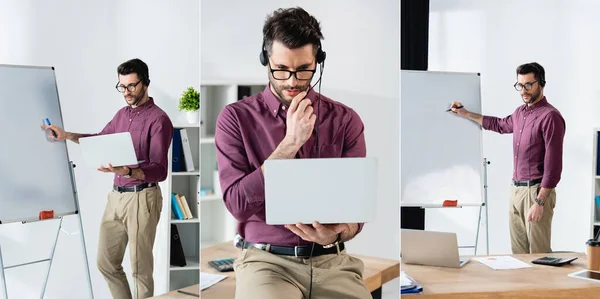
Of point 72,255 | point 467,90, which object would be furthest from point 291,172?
point 72,255

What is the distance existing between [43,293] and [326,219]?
2.86 metres

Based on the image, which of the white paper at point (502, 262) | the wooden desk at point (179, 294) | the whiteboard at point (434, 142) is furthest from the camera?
the wooden desk at point (179, 294)

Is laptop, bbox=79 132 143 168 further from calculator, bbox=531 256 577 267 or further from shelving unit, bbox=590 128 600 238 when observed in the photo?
shelving unit, bbox=590 128 600 238

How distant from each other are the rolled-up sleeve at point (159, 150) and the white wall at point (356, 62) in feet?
6.51

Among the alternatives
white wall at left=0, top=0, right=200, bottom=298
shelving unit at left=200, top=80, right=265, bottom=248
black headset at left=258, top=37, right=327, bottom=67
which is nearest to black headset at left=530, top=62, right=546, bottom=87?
black headset at left=258, top=37, right=327, bottom=67

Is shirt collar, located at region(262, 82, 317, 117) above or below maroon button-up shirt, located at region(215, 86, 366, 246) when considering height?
above

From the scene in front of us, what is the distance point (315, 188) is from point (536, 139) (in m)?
1.28

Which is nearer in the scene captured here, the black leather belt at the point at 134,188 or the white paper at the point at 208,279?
the white paper at the point at 208,279

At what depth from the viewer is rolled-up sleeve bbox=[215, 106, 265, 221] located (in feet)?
4.15

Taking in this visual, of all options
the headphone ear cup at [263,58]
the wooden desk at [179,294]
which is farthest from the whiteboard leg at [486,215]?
the wooden desk at [179,294]

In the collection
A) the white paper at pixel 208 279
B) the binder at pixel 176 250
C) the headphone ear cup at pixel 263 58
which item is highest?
the headphone ear cup at pixel 263 58

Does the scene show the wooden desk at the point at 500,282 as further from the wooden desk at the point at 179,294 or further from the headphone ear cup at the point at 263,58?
the wooden desk at the point at 179,294

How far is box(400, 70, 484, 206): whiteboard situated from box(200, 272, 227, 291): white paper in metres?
0.81

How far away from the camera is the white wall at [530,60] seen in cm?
209
